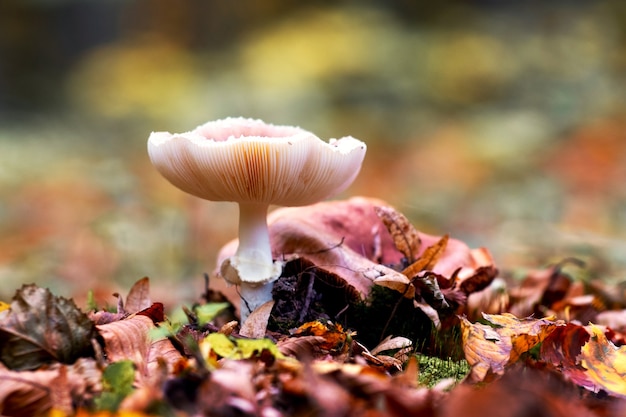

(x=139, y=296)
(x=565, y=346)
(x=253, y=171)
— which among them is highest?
(x=253, y=171)

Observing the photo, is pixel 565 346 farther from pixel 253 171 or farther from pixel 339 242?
pixel 253 171

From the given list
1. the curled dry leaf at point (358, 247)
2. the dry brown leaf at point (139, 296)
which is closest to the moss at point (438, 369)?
the curled dry leaf at point (358, 247)

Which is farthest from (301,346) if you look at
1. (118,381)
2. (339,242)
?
(339,242)

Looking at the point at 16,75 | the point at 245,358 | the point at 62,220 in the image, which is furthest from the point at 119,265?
the point at 16,75

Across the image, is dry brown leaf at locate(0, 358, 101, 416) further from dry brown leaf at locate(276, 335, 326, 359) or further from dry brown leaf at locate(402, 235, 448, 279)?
dry brown leaf at locate(402, 235, 448, 279)

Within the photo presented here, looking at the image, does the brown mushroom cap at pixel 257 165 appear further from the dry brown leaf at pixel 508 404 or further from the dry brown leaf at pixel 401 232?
the dry brown leaf at pixel 508 404

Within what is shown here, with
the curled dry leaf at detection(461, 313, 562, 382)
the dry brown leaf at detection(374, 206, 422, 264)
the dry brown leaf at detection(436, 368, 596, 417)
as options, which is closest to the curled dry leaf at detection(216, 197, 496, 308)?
the dry brown leaf at detection(374, 206, 422, 264)
